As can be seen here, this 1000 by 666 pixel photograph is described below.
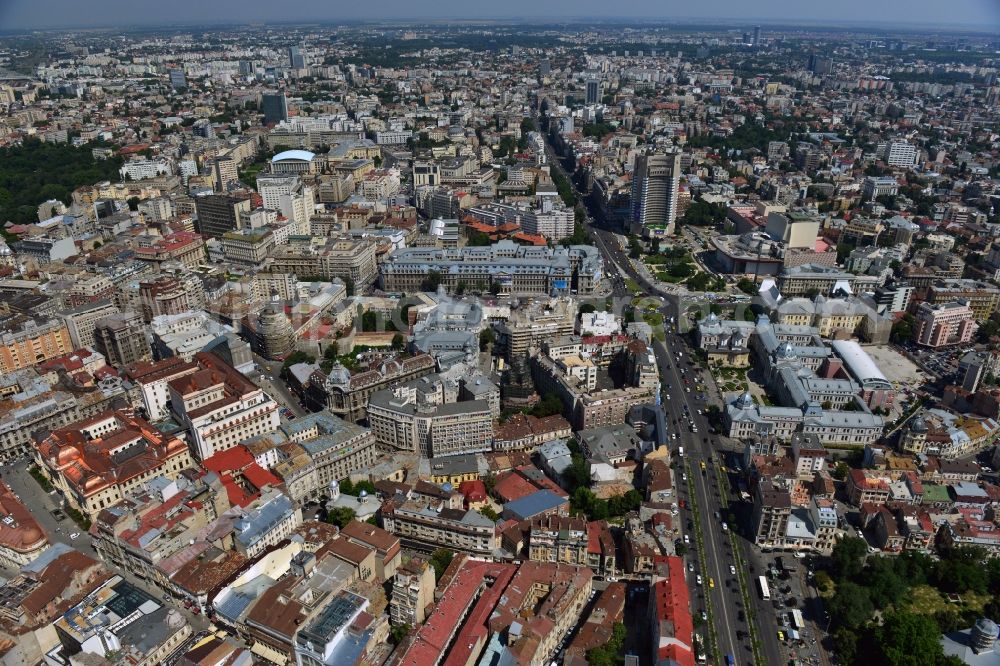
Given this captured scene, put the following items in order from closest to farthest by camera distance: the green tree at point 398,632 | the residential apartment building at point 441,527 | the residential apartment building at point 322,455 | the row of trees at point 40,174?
the green tree at point 398,632, the residential apartment building at point 441,527, the residential apartment building at point 322,455, the row of trees at point 40,174

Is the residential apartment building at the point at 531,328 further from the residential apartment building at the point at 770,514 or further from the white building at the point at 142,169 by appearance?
the white building at the point at 142,169

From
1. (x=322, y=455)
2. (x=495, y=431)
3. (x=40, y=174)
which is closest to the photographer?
(x=322, y=455)

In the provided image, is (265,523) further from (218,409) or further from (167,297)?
(167,297)

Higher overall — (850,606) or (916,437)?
(916,437)

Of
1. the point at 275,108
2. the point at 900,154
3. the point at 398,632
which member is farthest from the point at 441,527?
the point at 275,108

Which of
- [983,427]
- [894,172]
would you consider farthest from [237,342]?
[894,172]

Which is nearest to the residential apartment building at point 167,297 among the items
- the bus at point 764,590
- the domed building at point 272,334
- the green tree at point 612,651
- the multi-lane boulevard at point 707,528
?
the domed building at point 272,334

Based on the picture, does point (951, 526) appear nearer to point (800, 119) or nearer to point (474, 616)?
point (474, 616)
